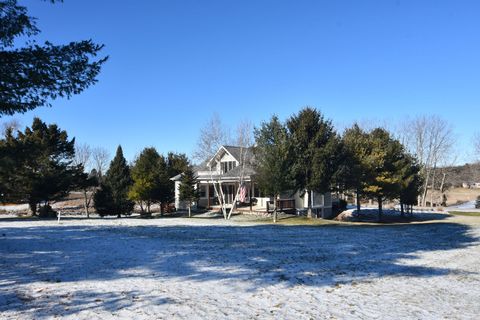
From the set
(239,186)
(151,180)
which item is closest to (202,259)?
(239,186)

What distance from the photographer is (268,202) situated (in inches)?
1526

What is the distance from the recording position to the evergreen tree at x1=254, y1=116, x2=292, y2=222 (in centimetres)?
3144

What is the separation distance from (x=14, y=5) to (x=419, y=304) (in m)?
13.4

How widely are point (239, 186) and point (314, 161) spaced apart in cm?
884

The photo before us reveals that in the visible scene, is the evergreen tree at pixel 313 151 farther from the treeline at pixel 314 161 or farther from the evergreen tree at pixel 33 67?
the evergreen tree at pixel 33 67

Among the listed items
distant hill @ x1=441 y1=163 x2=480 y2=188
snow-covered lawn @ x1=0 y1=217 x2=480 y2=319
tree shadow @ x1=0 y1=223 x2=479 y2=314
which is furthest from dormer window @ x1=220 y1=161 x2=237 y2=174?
distant hill @ x1=441 y1=163 x2=480 y2=188

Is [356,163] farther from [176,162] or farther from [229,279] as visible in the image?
[229,279]

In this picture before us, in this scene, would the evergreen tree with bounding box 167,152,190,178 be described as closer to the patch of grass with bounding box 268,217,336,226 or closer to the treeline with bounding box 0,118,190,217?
the treeline with bounding box 0,118,190,217

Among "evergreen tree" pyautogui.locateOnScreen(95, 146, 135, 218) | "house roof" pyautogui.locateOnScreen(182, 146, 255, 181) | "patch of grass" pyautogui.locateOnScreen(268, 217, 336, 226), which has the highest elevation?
"house roof" pyautogui.locateOnScreen(182, 146, 255, 181)

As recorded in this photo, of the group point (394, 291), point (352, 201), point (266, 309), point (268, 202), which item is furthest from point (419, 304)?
point (352, 201)

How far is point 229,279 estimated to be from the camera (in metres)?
10.3

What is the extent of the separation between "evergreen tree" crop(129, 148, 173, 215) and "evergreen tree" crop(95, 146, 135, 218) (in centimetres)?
203

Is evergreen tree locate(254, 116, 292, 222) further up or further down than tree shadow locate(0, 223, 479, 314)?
further up

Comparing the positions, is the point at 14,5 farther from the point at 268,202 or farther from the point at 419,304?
the point at 268,202
